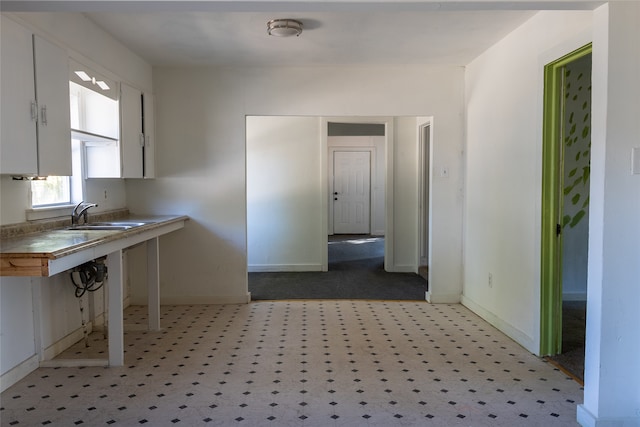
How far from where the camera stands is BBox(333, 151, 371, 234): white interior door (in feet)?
35.1

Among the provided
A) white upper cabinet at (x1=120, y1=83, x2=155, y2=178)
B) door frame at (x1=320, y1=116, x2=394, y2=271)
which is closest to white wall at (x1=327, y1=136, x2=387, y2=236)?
door frame at (x1=320, y1=116, x2=394, y2=271)

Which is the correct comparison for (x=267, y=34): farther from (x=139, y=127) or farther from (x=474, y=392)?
(x=474, y=392)

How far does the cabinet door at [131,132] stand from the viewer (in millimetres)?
4012

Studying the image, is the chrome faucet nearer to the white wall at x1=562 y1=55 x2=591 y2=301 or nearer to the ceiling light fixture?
the ceiling light fixture

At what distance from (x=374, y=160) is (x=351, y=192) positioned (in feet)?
2.83

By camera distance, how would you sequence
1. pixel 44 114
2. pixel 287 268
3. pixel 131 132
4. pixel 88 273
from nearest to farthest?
1. pixel 44 114
2. pixel 88 273
3. pixel 131 132
4. pixel 287 268

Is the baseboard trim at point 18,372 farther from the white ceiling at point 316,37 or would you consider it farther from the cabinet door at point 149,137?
the white ceiling at point 316,37

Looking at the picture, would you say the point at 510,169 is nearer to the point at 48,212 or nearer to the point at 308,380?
the point at 308,380

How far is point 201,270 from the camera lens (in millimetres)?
4844

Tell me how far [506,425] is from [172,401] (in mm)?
1746

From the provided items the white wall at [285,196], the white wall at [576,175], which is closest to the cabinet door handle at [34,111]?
the white wall at [285,196]

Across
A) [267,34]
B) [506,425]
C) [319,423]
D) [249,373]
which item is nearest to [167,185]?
[267,34]

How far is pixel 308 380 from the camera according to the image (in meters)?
2.94

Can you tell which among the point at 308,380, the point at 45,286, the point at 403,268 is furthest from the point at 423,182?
the point at 45,286
